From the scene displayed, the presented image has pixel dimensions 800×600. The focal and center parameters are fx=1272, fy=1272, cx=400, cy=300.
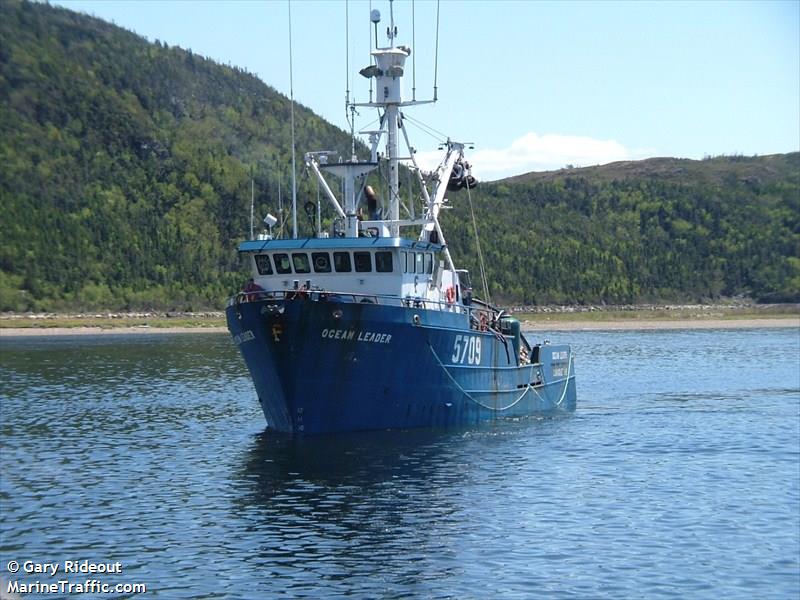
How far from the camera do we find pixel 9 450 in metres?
44.2

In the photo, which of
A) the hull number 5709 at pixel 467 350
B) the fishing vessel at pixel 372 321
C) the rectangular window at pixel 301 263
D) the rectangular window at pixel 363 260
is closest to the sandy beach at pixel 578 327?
the fishing vessel at pixel 372 321

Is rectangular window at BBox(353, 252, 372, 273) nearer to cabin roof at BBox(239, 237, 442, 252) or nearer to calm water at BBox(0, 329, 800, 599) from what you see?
cabin roof at BBox(239, 237, 442, 252)

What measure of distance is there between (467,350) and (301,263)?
6622mm

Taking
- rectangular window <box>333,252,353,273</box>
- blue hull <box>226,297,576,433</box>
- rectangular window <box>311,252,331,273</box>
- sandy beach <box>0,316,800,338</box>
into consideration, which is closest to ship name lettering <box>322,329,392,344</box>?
blue hull <box>226,297,576,433</box>

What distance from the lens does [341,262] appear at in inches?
1683

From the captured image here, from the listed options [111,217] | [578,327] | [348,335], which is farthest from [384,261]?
[111,217]

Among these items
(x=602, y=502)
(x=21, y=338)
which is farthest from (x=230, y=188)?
(x=602, y=502)

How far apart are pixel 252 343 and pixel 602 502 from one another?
1406cm

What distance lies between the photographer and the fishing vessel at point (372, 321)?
133 feet

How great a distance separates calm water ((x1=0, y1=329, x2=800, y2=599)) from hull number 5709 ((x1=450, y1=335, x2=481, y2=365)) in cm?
256

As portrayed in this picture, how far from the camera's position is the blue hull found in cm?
4050

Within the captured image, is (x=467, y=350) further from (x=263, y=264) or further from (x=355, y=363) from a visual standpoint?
(x=263, y=264)

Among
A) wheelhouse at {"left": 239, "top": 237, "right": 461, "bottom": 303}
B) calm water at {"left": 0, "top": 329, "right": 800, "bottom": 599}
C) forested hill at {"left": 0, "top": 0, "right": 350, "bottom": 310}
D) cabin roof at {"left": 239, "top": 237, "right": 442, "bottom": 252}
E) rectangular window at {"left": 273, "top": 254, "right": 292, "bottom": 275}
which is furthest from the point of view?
forested hill at {"left": 0, "top": 0, "right": 350, "bottom": 310}

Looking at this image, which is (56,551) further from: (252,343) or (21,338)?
(21,338)
